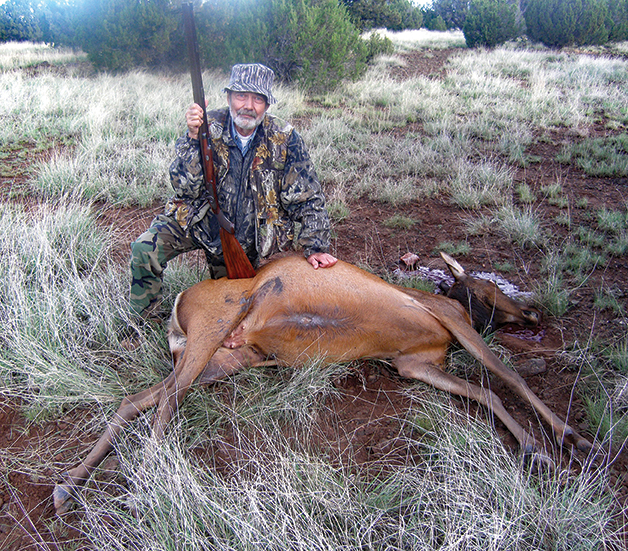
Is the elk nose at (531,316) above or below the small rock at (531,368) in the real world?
above

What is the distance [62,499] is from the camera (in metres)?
2.15

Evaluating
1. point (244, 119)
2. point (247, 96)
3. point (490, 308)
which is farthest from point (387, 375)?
point (247, 96)

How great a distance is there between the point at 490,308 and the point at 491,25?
20544mm

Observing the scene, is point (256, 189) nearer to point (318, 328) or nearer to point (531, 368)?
point (318, 328)

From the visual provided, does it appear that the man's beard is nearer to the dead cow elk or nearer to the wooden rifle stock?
the wooden rifle stock

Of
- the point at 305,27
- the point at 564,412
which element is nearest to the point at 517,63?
the point at 305,27

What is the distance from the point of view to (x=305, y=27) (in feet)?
38.1

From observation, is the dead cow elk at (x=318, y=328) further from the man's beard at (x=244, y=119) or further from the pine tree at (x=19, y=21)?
the pine tree at (x=19, y=21)

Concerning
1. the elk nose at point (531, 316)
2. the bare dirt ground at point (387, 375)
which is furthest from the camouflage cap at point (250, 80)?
the elk nose at point (531, 316)

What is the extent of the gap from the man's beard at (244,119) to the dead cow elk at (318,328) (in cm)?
111

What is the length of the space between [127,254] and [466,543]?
378 centimetres

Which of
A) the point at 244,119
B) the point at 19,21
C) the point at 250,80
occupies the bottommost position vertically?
the point at 244,119

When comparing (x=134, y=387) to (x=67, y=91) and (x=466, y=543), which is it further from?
(x=67, y=91)

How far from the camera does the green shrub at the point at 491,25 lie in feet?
63.9
